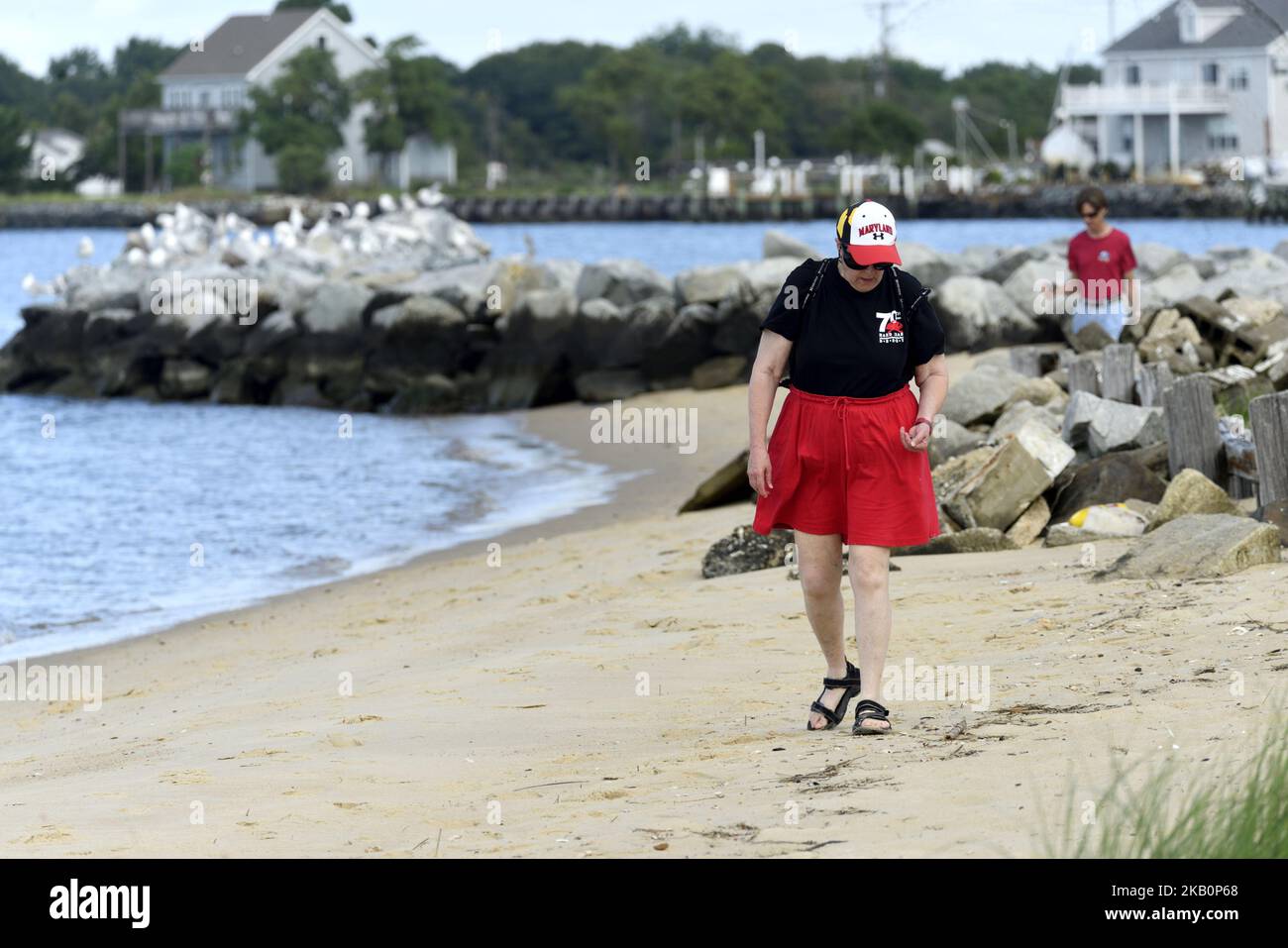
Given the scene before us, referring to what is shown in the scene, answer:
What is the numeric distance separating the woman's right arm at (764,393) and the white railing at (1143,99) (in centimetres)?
7193

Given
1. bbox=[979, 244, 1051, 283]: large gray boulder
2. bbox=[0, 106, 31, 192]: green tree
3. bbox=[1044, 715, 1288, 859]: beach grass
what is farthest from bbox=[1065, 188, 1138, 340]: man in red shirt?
bbox=[0, 106, 31, 192]: green tree

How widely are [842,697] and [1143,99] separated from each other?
7890 cm

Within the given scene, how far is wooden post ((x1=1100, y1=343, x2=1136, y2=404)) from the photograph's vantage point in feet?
37.8

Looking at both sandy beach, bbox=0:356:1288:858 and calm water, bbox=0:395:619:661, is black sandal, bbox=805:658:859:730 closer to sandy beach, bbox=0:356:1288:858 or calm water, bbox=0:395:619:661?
sandy beach, bbox=0:356:1288:858

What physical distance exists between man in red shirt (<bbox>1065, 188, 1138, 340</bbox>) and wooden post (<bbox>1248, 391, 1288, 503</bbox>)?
4.25 m

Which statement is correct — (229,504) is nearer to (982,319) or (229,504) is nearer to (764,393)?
(982,319)

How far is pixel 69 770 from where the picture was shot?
6.81m

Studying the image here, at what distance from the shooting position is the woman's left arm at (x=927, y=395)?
5.96 m

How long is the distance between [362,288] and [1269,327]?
17.1 m

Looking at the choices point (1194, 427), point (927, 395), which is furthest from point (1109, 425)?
point (927, 395)

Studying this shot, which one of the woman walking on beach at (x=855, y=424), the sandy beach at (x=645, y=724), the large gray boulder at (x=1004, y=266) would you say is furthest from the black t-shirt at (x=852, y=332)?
the large gray boulder at (x=1004, y=266)

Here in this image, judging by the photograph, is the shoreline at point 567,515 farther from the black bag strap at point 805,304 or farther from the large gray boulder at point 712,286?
the black bag strap at point 805,304

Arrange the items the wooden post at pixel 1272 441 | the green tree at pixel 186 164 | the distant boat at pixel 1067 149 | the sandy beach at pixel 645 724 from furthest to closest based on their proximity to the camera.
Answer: the green tree at pixel 186 164, the distant boat at pixel 1067 149, the wooden post at pixel 1272 441, the sandy beach at pixel 645 724
